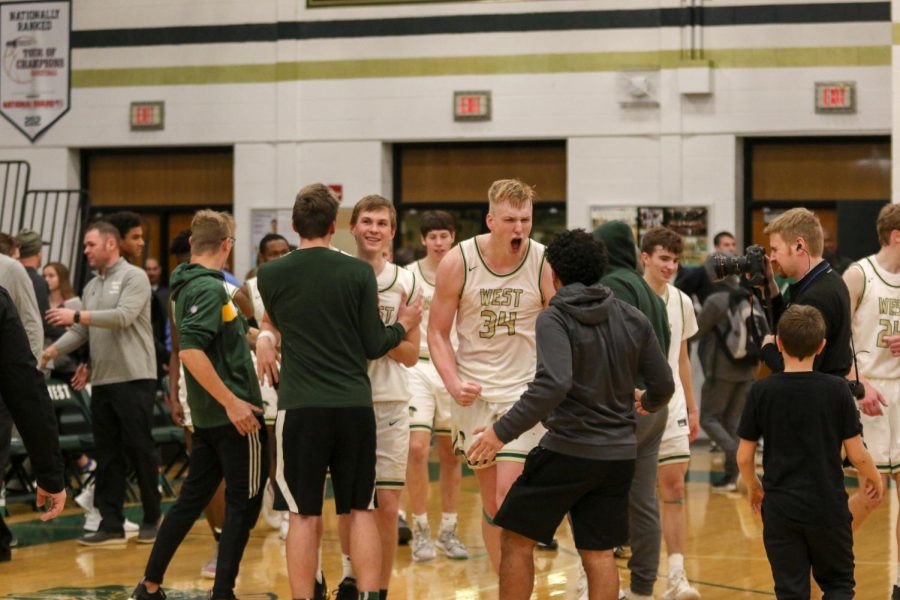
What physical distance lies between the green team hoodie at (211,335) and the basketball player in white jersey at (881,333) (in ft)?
9.31

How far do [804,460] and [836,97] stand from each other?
27.9ft

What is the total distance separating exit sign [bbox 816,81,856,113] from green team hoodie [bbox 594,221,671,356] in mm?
7166

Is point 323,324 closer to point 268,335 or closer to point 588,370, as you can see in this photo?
point 268,335

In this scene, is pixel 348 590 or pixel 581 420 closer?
pixel 581 420

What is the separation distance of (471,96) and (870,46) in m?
3.71

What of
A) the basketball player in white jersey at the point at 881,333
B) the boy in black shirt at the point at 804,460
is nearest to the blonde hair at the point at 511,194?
the boy in black shirt at the point at 804,460

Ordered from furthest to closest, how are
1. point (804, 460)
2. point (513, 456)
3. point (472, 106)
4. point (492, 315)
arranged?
point (472, 106)
point (492, 315)
point (513, 456)
point (804, 460)

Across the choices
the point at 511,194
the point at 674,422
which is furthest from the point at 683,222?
the point at 511,194

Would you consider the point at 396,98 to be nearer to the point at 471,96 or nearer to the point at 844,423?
the point at 471,96

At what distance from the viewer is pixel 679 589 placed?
266 inches

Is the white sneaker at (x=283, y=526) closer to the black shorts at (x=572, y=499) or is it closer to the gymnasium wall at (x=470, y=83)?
the black shorts at (x=572, y=499)

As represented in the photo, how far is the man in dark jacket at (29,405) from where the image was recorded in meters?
4.91

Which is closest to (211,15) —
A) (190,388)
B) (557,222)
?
(557,222)

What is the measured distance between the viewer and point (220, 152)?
1491cm
